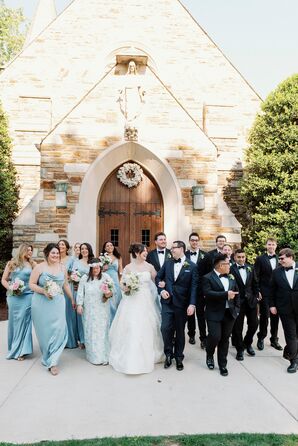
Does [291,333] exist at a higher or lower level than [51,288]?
lower

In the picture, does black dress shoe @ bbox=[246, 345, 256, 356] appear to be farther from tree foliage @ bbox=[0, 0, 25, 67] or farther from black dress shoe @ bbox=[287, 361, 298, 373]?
tree foliage @ bbox=[0, 0, 25, 67]

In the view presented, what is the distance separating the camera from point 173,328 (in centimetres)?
516

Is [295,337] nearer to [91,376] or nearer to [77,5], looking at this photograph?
[91,376]

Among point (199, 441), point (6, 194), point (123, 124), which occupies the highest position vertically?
point (123, 124)

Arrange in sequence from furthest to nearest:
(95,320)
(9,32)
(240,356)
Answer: (9,32), (240,356), (95,320)

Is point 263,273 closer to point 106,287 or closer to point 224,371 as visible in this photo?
point 224,371

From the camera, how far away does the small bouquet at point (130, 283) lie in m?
5.07

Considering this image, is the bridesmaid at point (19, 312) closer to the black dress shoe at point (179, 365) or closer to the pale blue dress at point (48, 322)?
the pale blue dress at point (48, 322)

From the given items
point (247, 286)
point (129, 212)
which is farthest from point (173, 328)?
point (129, 212)

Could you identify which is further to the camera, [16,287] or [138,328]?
[16,287]

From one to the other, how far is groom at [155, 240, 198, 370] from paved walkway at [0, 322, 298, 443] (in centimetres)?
30

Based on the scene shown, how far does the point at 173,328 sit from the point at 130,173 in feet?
18.3

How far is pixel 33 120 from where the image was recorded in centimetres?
1130

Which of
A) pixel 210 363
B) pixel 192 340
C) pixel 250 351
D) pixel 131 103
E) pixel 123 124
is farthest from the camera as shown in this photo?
pixel 123 124
